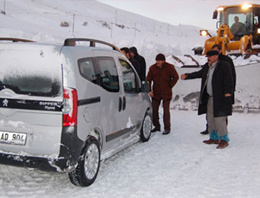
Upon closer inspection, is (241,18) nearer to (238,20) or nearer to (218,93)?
(238,20)

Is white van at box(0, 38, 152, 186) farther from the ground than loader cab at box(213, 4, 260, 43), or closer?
closer

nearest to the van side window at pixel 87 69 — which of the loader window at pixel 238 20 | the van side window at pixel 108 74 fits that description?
the van side window at pixel 108 74

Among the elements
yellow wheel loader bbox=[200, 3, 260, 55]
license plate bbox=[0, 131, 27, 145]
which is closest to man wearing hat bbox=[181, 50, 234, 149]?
license plate bbox=[0, 131, 27, 145]

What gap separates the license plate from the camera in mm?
3879

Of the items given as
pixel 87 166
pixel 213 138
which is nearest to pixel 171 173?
pixel 87 166

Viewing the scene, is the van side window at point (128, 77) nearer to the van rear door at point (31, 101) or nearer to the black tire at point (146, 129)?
the black tire at point (146, 129)

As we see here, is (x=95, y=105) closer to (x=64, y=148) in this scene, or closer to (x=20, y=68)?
(x=64, y=148)

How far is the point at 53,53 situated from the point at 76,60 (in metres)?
0.30

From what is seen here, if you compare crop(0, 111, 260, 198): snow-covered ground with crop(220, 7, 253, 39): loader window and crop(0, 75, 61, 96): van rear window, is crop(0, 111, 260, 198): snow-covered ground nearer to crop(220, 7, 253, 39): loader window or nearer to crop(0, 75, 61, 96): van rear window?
crop(0, 75, 61, 96): van rear window

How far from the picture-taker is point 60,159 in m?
3.86

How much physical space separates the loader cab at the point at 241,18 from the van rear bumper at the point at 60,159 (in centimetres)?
1121

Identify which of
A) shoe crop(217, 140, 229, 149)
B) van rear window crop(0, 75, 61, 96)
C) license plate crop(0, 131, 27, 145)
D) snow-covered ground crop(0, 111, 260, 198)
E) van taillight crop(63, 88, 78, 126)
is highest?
van rear window crop(0, 75, 61, 96)

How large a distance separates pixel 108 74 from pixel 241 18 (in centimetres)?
1035

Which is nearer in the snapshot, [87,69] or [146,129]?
[87,69]
